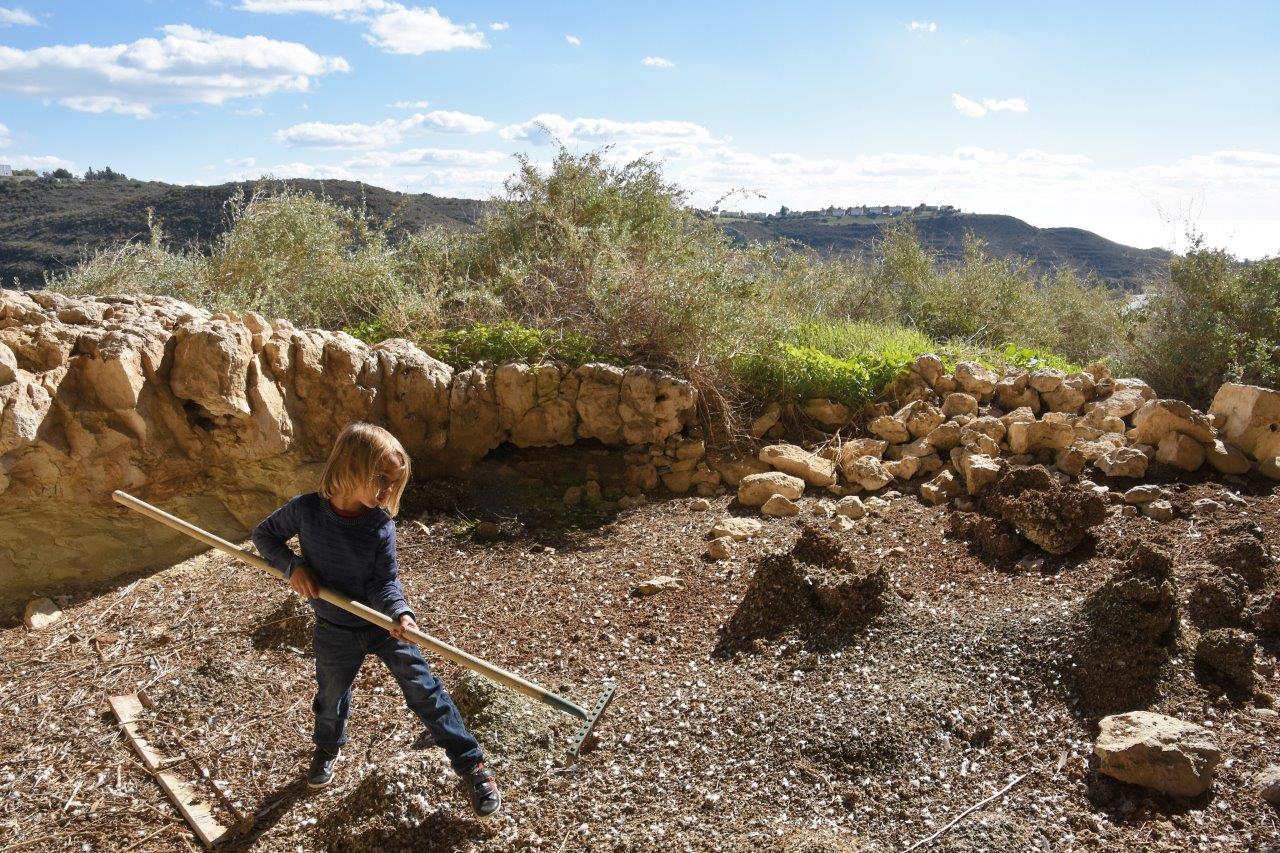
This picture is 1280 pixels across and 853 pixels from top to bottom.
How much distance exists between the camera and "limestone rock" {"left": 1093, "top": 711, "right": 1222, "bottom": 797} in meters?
2.74

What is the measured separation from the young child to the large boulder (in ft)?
16.5

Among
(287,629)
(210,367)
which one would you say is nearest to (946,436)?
(287,629)

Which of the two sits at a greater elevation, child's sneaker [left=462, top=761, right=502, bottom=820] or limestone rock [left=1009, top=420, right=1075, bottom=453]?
limestone rock [left=1009, top=420, right=1075, bottom=453]

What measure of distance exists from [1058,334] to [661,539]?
8157 mm

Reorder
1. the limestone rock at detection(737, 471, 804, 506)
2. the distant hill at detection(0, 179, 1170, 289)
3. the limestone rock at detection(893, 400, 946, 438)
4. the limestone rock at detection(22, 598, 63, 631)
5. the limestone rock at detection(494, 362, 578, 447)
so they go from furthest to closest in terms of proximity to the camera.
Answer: the distant hill at detection(0, 179, 1170, 289) → the limestone rock at detection(893, 400, 946, 438) → the limestone rock at detection(494, 362, 578, 447) → the limestone rock at detection(737, 471, 804, 506) → the limestone rock at detection(22, 598, 63, 631)

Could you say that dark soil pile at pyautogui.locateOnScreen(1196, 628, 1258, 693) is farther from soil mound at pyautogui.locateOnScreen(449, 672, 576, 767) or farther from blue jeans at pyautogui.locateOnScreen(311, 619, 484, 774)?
blue jeans at pyautogui.locateOnScreen(311, 619, 484, 774)

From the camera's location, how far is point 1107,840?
2627 millimetres

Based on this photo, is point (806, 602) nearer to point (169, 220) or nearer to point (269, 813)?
point (269, 813)

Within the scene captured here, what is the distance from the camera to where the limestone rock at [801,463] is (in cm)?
588

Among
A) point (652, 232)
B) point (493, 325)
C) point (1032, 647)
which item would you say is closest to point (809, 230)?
point (652, 232)

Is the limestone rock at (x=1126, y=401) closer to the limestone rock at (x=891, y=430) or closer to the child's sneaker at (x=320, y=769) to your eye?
the limestone rock at (x=891, y=430)

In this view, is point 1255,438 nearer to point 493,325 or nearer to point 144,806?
point 493,325

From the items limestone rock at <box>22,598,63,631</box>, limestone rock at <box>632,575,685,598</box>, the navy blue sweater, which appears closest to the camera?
the navy blue sweater

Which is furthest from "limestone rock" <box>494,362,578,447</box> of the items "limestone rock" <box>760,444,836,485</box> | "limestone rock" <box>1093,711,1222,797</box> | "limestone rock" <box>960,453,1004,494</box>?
"limestone rock" <box>1093,711,1222,797</box>
